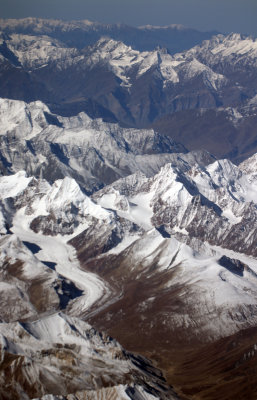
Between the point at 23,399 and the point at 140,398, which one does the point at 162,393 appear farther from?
the point at 23,399

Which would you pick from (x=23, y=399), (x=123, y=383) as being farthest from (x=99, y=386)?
(x=23, y=399)

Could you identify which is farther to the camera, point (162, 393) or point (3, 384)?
point (162, 393)

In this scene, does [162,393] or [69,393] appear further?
[162,393]

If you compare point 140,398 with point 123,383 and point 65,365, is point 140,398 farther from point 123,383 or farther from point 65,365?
point 65,365

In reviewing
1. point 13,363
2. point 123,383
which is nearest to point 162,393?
point 123,383

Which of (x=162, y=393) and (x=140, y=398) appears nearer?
(x=140, y=398)

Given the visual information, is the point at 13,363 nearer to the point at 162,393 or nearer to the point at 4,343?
the point at 4,343

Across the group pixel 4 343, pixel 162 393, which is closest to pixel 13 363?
pixel 4 343

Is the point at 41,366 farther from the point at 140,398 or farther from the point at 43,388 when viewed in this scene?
the point at 140,398
